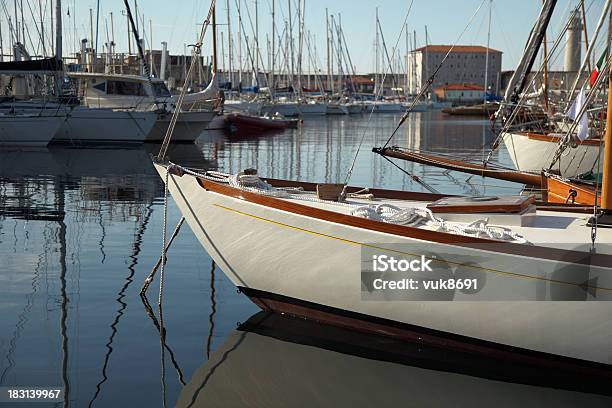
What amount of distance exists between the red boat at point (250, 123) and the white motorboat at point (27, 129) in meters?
19.4

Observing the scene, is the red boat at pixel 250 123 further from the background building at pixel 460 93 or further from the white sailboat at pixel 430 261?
the background building at pixel 460 93

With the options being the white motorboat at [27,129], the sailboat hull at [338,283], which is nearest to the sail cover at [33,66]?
the white motorboat at [27,129]

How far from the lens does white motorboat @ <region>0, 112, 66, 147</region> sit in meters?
36.7

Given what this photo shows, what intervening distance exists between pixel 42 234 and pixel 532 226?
9.27 metres

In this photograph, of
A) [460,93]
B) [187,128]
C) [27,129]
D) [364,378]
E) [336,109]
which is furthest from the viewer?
[460,93]

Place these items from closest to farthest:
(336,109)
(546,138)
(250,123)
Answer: (546,138)
(250,123)
(336,109)

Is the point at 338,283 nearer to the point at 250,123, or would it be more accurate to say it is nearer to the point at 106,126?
the point at 106,126

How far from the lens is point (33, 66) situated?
122ft

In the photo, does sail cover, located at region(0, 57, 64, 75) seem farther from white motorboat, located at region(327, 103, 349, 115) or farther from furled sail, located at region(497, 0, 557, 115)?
white motorboat, located at region(327, 103, 349, 115)

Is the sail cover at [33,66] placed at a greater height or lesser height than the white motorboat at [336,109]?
greater

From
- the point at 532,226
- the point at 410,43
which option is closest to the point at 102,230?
the point at 532,226

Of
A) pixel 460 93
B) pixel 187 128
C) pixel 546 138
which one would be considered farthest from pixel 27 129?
pixel 460 93

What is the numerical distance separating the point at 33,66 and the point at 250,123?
829 inches

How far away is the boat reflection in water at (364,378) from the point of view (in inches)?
300
